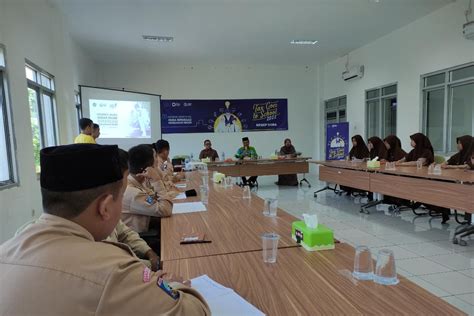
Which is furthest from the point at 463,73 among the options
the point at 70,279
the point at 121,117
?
the point at 121,117

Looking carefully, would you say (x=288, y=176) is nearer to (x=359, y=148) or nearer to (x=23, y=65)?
(x=359, y=148)

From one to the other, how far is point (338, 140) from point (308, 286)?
734 cm

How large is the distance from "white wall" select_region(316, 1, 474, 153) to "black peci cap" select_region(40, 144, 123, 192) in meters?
6.03

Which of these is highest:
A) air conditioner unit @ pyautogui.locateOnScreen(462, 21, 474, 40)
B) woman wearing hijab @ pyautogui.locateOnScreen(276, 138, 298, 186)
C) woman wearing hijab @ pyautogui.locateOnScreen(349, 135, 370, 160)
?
air conditioner unit @ pyautogui.locateOnScreen(462, 21, 474, 40)

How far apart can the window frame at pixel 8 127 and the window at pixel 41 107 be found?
27.1 inches

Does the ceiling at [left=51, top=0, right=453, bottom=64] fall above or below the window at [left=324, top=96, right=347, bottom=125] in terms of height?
above

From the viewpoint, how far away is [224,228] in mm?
1817

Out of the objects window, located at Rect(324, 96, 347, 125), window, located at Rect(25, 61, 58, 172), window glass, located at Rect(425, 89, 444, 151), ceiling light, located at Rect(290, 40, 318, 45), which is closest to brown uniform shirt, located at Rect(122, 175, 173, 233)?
window, located at Rect(25, 61, 58, 172)

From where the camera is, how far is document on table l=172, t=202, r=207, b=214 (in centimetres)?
228

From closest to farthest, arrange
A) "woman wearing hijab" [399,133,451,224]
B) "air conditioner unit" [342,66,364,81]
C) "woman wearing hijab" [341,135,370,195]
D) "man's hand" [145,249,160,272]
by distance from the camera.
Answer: "man's hand" [145,249,160,272] < "woman wearing hijab" [399,133,451,224] < "woman wearing hijab" [341,135,370,195] < "air conditioner unit" [342,66,364,81]

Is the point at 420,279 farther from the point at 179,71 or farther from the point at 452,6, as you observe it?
the point at 179,71

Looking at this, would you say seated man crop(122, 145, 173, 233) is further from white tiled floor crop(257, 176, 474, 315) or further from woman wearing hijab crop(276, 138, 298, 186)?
woman wearing hijab crop(276, 138, 298, 186)

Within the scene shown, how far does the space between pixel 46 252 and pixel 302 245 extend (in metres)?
1.13

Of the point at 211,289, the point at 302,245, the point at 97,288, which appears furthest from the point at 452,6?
the point at 97,288
